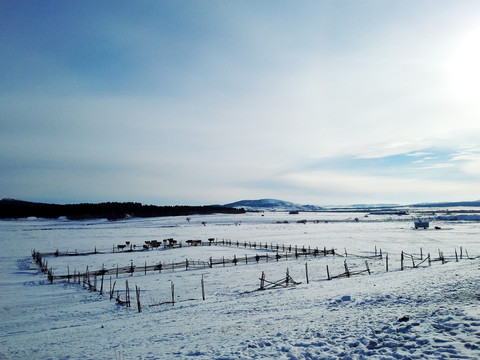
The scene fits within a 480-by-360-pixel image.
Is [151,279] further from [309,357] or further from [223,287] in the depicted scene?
[309,357]

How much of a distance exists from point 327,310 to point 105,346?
993 cm

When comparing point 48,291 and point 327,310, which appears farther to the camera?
point 48,291

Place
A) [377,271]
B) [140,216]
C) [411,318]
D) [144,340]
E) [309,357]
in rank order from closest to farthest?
[309,357] → [411,318] → [144,340] → [377,271] → [140,216]

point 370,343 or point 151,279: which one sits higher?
point 370,343

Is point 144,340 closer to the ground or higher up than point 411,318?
closer to the ground

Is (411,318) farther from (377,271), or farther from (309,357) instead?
(377,271)

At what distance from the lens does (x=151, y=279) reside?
29297 millimetres

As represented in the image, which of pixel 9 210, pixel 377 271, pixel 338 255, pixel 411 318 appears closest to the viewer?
pixel 411 318

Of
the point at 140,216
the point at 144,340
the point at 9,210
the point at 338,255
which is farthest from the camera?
the point at 140,216

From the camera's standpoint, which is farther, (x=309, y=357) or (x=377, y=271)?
(x=377, y=271)

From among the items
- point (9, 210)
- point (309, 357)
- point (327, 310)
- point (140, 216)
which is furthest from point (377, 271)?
point (9, 210)

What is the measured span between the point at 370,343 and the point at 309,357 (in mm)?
2139

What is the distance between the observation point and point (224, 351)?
35.6ft

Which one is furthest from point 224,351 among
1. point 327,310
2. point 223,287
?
point 223,287
